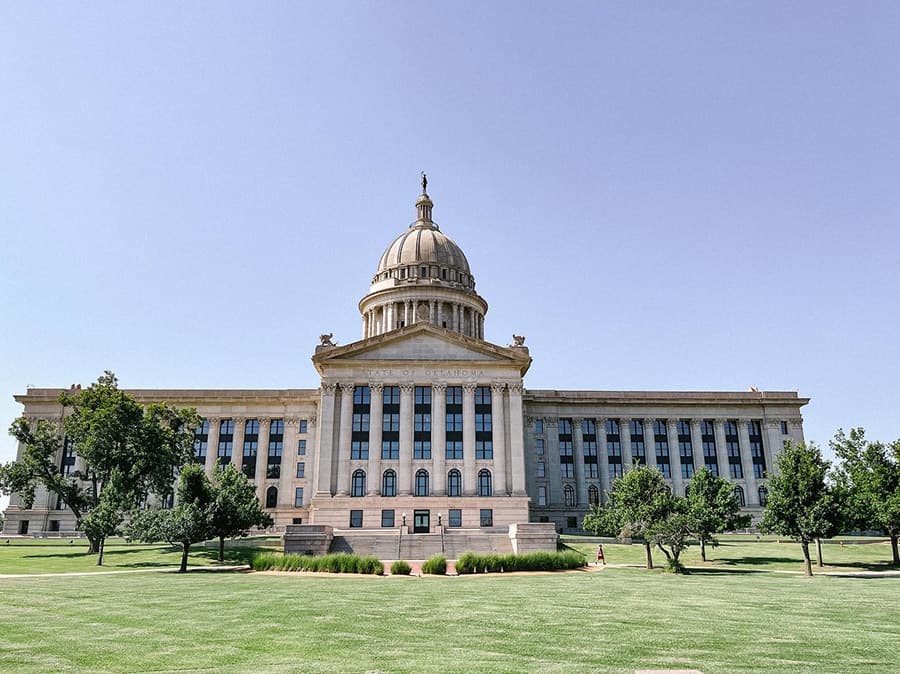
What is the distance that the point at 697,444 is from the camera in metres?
86.3

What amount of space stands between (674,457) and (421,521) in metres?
37.2

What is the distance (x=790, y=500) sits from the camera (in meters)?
39.9

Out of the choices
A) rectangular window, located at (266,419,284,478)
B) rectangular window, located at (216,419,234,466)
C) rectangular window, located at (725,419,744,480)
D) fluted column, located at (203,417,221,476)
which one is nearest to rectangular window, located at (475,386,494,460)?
rectangular window, located at (266,419,284,478)

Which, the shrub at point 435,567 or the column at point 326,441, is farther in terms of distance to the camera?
the column at point 326,441

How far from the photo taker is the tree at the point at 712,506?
47.1 metres

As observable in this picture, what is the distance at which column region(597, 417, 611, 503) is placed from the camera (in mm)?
84875

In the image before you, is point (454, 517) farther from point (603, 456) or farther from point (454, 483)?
point (603, 456)

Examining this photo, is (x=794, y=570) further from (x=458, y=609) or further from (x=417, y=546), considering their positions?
(x=458, y=609)

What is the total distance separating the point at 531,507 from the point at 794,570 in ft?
140

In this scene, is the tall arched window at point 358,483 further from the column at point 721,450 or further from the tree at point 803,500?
the column at point 721,450


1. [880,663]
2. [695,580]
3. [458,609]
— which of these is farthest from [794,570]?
[880,663]

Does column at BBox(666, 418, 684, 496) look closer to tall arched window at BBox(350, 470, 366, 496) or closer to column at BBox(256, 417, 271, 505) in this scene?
tall arched window at BBox(350, 470, 366, 496)

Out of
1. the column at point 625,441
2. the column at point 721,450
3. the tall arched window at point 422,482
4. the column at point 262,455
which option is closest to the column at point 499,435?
the tall arched window at point 422,482

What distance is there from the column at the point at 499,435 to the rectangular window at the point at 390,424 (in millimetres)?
10406
